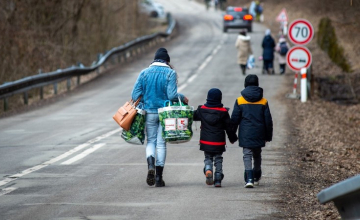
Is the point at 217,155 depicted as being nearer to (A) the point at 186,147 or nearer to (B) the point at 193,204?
(B) the point at 193,204

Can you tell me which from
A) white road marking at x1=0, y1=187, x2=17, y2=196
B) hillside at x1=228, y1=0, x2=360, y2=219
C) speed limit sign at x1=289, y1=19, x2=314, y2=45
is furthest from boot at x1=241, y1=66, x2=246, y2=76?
white road marking at x1=0, y1=187, x2=17, y2=196

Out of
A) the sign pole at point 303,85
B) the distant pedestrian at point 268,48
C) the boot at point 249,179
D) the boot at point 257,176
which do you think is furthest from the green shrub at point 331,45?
the boot at point 249,179

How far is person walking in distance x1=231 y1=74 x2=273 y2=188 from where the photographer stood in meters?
9.03

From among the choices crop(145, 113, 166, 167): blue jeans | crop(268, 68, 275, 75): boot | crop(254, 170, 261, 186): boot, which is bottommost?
crop(268, 68, 275, 75): boot

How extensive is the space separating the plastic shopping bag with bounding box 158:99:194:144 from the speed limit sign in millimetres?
11878

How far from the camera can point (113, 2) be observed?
Answer: 37.5 m

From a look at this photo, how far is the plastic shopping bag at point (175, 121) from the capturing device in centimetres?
892

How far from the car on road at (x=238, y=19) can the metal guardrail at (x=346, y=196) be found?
4534cm

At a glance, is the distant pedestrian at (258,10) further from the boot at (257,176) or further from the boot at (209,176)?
the boot at (209,176)

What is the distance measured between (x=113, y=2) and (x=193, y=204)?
100 ft

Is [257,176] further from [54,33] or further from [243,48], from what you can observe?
[54,33]

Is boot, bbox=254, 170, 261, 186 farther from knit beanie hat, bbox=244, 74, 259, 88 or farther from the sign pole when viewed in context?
the sign pole

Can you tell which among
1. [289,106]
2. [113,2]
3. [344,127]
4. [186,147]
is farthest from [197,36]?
[186,147]

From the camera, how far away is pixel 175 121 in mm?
8906
